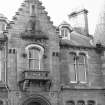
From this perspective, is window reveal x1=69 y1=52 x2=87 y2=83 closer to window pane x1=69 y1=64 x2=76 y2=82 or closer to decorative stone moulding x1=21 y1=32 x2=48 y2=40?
window pane x1=69 y1=64 x2=76 y2=82

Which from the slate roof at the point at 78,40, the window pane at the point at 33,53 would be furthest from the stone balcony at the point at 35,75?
the slate roof at the point at 78,40

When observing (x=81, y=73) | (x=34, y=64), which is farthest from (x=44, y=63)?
(x=81, y=73)

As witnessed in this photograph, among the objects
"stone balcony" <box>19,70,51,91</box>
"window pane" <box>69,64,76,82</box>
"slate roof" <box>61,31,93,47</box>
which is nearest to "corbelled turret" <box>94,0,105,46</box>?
"slate roof" <box>61,31,93,47</box>

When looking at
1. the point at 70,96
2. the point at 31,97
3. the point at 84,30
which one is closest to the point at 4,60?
the point at 31,97

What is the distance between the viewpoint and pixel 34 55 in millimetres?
33688

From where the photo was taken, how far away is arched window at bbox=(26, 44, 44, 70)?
33.5m

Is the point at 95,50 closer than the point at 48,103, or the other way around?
the point at 48,103

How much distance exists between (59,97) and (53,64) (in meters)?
3.16

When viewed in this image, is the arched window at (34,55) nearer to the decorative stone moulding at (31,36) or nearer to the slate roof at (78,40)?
the decorative stone moulding at (31,36)

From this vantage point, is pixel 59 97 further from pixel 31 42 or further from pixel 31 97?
pixel 31 42

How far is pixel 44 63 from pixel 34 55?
3.96 feet

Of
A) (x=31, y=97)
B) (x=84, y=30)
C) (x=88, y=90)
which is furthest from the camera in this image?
(x=84, y=30)

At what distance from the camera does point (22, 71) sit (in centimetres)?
3275

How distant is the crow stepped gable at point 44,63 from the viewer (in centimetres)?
3238
